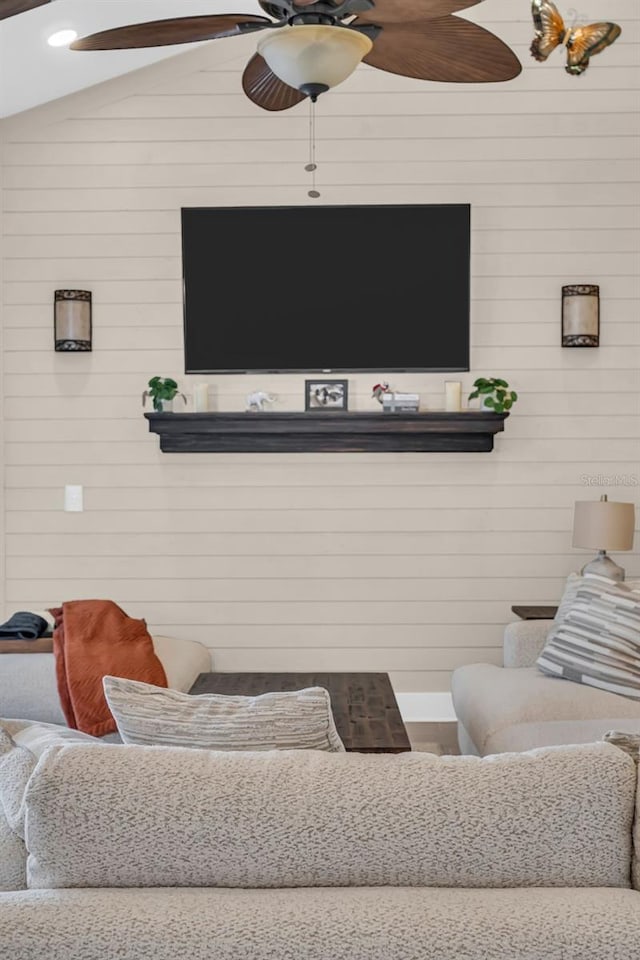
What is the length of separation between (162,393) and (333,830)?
136 inches

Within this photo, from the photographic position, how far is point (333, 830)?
1235 mm

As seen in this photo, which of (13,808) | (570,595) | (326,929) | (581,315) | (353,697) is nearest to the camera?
(326,929)

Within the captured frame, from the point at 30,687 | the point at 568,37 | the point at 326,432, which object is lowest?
the point at 30,687

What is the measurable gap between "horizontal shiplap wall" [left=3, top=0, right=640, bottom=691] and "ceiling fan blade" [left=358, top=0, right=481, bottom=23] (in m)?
2.32

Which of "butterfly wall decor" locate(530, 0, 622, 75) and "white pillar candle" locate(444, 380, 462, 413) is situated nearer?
"butterfly wall decor" locate(530, 0, 622, 75)

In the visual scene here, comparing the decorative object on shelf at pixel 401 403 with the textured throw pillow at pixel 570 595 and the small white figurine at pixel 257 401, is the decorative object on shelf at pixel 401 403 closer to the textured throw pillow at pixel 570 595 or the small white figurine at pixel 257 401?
the small white figurine at pixel 257 401

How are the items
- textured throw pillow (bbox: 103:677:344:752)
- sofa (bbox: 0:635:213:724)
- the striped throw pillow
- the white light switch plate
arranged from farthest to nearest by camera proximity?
1. the white light switch plate
2. sofa (bbox: 0:635:213:724)
3. the striped throw pillow
4. textured throw pillow (bbox: 103:677:344:752)

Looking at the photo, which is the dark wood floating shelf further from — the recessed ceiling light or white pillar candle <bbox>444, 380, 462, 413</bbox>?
the recessed ceiling light

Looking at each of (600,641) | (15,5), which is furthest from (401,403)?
(15,5)

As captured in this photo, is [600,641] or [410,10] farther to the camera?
[600,641]

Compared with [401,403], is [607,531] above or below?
below

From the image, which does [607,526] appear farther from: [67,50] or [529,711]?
[67,50]

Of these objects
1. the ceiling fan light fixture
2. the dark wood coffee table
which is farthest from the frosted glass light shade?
the dark wood coffee table

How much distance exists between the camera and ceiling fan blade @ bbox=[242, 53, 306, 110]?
2.74 metres
